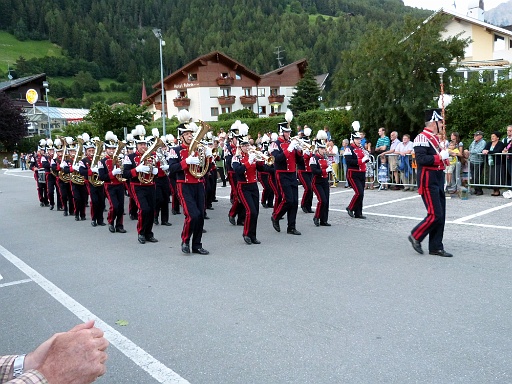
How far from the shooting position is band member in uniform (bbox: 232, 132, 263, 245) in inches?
363

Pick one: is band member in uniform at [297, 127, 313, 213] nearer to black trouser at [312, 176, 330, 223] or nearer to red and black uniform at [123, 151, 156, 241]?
black trouser at [312, 176, 330, 223]

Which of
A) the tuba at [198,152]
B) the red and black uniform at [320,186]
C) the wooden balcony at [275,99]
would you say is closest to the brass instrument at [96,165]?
the tuba at [198,152]

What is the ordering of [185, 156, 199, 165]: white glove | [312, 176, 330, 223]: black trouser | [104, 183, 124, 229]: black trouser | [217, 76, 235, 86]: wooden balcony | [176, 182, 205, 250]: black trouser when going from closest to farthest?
[185, 156, 199, 165]: white glove < [176, 182, 205, 250]: black trouser < [312, 176, 330, 223]: black trouser < [104, 183, 124, 229]: black trouser < [217, 76, 235, 86]: wooden balcony

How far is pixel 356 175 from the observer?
451 inches

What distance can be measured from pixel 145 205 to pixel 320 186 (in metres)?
3.55

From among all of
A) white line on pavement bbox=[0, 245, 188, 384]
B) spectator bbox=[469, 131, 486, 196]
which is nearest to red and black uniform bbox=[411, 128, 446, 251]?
white line on pavement bbox=[0, 245, 188, 384]

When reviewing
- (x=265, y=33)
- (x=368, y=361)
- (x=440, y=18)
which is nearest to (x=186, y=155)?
(x=368, y=361)

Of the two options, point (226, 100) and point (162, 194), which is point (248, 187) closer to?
point (162, 194)

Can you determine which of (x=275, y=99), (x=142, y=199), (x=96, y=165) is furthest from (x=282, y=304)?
(x=275, y=99)

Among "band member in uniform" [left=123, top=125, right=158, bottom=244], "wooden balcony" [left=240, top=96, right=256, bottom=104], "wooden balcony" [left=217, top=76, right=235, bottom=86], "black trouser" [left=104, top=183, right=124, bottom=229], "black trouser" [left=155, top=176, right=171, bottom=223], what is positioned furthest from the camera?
"wooden balcony" [left=240, top=96, right=256, bottom=104]

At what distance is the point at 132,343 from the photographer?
190 inches

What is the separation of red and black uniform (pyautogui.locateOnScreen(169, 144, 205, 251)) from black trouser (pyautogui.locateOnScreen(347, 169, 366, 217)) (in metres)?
3.91

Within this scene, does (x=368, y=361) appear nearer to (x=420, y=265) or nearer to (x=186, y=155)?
(x=420, y=265)

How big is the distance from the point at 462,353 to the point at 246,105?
73264mm
